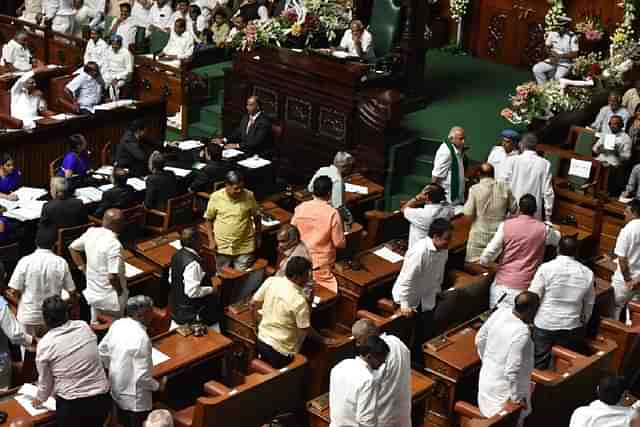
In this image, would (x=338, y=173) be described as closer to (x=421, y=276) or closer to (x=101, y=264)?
(x=421, y=276)

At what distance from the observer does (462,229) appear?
10094 millimetres

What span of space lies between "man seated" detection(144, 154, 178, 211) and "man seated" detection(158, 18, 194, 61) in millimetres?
5275

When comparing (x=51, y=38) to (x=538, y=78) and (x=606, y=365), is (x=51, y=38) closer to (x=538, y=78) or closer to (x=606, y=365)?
(x=538, y=78)

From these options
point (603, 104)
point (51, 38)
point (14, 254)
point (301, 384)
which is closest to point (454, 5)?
point (603, 104)

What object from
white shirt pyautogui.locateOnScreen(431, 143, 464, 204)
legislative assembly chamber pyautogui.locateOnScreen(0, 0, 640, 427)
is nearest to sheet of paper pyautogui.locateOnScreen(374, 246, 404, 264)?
legislative assembly chamber pyautogui.locateOnScreen(0, 0, 640, 427)

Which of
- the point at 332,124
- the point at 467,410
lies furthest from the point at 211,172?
the point at 467,410

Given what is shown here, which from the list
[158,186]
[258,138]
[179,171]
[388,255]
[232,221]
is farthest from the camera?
[258,138]

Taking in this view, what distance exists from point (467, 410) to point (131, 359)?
2276mm

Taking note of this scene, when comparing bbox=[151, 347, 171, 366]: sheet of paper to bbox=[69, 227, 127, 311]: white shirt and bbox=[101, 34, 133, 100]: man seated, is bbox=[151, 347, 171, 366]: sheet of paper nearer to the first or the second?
bbox=[69, 227, 127, 311]: white shirt

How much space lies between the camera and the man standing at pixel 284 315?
7.16 metres

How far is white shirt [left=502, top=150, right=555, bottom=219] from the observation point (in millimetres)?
9844

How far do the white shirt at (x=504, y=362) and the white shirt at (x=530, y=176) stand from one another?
3142 millimetres

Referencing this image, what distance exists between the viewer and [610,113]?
1187 centimetres

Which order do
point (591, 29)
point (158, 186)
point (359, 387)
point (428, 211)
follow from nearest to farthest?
point (359, 387) < point (428, 211) < point (158, 186) < point (591, 29)
